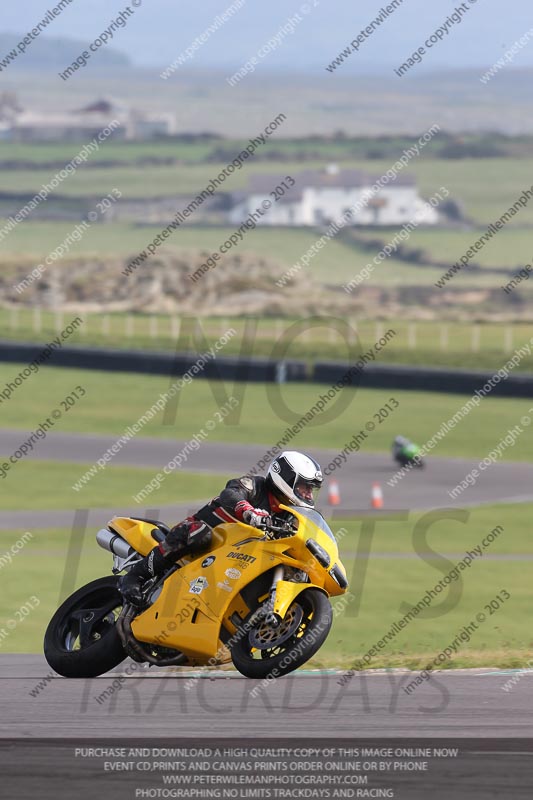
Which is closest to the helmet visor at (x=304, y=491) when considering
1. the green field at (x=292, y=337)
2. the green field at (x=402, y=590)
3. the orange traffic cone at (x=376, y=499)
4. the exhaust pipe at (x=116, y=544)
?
the exhaust pipe at (x=116, y=544)

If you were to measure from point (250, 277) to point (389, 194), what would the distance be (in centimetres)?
7623

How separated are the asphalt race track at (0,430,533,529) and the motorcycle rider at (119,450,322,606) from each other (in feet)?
39.9

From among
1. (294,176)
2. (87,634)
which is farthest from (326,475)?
(294,176)

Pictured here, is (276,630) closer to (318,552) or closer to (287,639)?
(287,639)

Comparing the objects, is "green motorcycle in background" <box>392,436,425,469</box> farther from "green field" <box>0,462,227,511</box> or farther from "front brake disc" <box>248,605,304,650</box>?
"front brake disc" <box>248,605,304,650</box>

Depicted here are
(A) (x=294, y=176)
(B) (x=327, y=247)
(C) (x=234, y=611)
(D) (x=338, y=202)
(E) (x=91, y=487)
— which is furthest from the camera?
(A) (x=294, y=176)

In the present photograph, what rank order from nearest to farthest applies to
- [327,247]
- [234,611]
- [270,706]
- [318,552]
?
1. [270,706]
2. [318,552]
3. [234,611]
4. [327,247]

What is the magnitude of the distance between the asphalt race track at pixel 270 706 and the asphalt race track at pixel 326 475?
40.5 ft

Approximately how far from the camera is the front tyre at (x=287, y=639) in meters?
8.21

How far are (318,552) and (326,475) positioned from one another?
57.4ft

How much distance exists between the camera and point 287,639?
832 cm

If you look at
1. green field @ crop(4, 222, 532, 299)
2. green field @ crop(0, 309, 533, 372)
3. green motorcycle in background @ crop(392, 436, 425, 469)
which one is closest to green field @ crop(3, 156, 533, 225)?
green field @ crop(4, 222, 532, 299)

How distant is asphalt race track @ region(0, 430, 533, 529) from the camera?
73.4ft

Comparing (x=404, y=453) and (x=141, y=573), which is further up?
(x=141, y=573)
